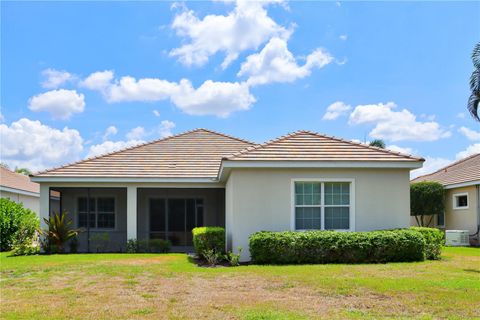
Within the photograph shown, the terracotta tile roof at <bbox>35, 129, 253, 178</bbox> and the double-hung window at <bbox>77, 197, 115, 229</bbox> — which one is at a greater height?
the terracotta tile roof at <bbox>35, 129, 253, 178</bbox>

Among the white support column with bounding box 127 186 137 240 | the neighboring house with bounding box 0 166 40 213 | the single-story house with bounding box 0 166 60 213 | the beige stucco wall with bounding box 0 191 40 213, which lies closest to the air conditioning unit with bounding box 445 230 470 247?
the white support column with bounding box 127 186 137 240

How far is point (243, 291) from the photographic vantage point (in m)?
9.45

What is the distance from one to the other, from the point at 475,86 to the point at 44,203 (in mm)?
17786

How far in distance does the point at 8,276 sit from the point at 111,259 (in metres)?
4.15

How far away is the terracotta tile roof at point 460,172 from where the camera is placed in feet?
78.2

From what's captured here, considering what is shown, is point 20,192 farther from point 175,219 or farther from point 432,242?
point 432,242

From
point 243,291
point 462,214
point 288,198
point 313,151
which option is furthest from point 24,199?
point 462,214

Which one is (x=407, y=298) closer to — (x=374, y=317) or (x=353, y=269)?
(x=374, y=317)

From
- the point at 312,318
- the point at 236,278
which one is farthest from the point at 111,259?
the point at 312,318

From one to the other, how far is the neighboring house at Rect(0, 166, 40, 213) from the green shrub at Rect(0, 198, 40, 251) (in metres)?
4.03

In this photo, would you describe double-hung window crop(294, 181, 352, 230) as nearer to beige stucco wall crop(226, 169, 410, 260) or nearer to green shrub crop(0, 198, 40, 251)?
beige stucco wall crop(226, 169, 410, 260)

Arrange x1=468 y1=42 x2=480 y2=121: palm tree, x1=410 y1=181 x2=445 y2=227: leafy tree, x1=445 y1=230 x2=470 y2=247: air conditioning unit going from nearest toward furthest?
x1=468 y1=42 x2=480 y2=121: palm tree → x1=445 y1=230 x2=470 y2=247: air conditioning unit → x1=410 y1=181 x2=445 y2=227: leafy tree

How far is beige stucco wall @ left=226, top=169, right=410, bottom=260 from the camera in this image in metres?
14.9

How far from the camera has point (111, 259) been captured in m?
16.1
